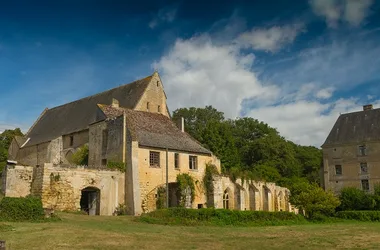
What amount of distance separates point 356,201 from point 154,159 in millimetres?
21022

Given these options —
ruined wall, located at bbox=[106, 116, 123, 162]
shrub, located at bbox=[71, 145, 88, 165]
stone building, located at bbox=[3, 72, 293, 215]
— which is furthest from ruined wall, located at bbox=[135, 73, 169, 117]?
ruined wall, located at bbox=[106, 116, 123, 162]

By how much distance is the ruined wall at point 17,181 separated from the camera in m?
26.5

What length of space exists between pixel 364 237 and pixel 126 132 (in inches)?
687

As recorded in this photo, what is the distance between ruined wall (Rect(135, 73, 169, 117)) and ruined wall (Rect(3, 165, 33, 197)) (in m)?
13.5

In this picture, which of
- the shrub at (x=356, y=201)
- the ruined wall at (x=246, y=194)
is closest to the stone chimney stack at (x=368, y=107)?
the shrub at (x=356, y=201)

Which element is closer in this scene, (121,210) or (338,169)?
(121,210)

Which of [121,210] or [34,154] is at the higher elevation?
[34,154]

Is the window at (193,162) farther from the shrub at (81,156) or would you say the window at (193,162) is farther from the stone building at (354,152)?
the stone building at (354,152)

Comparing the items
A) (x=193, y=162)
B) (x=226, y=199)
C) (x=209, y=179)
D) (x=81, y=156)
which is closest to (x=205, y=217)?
(x=209, y=179)

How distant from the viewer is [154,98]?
40.0m

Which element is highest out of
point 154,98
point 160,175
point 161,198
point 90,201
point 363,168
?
point 154,98

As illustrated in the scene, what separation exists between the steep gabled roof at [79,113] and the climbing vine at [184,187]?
9803mm

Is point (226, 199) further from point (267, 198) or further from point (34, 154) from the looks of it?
point (34, 154)

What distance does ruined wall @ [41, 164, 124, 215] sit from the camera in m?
25.7
